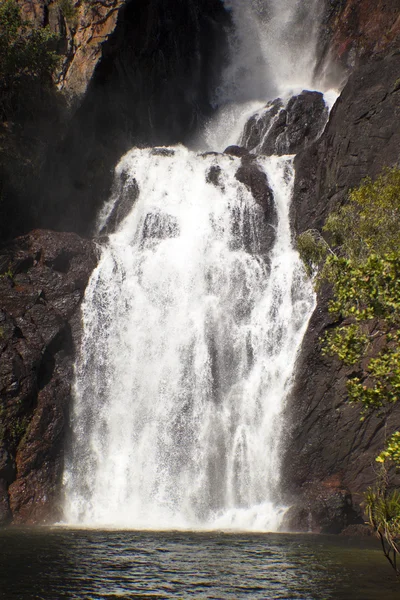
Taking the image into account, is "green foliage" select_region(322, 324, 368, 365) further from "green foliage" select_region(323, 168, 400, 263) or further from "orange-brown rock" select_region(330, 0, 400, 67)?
"orange-brown rock" select_region(330, 0, 400, 67)

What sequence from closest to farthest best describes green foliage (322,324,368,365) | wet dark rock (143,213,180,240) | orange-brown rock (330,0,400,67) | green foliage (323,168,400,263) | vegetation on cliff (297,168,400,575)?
vegetation on cliff (297,168,400,575)
green foliage (322,324,368,365)
green foliage (323,168,400,263)
wet dark rock (143,213,180,240)
orange-brown rock (330,0,400,67)

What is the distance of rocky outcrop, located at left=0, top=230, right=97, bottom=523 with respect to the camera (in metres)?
23.8

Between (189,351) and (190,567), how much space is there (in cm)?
1450

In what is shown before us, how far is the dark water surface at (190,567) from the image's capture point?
1046 centimetres

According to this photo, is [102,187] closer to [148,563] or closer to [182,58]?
[182,58]

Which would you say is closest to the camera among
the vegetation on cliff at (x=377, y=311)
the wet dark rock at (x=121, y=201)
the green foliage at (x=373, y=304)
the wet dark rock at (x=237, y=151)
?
the vegetation on cliff at (x=377, y=311)

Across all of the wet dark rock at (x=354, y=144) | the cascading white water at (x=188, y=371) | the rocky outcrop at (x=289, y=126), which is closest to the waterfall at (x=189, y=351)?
the cascading white water at (x=188, y=371)

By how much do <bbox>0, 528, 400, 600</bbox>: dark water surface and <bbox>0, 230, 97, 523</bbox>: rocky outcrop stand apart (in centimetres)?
549

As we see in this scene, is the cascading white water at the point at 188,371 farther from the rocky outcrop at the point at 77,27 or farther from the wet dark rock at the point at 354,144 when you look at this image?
the rocky outcrop at the point at 77,27

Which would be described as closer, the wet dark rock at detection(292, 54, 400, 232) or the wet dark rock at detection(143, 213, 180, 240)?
the wet dark rock at detection(292, 54, 400, 232)

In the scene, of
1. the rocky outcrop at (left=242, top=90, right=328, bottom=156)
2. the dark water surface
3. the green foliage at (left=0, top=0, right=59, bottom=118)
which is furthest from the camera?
the rocky outcrop at (left=242, top=90, right=328, bottom=156)

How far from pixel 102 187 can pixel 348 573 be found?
29643 millimetres

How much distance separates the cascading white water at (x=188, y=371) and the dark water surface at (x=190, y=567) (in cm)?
463

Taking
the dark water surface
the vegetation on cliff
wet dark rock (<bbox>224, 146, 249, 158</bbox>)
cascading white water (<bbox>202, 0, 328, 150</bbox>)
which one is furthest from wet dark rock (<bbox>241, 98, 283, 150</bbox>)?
the dark water surface
